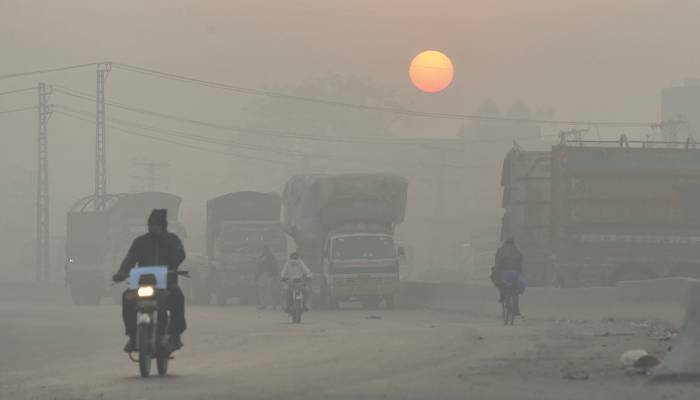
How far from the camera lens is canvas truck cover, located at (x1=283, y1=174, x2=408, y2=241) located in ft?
145

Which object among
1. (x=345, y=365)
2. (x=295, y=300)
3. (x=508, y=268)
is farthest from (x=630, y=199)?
(x=345, y=365)

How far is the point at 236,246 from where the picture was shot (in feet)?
161

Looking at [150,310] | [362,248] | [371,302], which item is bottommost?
[371,302]

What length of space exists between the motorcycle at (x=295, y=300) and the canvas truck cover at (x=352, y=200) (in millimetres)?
11640

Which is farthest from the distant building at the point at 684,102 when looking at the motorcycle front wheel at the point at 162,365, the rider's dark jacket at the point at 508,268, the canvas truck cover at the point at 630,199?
the motorcycle front wheel at the point at 162,365

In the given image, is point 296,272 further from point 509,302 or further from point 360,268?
point 360,268

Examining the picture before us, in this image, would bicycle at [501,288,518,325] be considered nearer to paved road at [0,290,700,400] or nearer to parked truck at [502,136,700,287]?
paved road at [0,290,700,400]

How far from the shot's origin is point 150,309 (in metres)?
14.6

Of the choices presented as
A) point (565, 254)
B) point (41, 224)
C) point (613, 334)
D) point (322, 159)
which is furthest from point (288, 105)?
point (613, 334)

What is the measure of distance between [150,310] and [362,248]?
91.3ft

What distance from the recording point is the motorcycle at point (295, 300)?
31.7m

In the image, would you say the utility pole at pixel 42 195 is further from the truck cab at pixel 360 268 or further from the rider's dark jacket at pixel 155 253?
the rider's dark jacket at pixel 155 253

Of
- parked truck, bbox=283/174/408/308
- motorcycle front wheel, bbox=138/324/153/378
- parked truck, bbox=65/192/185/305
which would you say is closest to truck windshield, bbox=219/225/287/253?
parked truck, bbox=283/174/408/308

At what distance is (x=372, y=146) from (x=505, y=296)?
141 metres
